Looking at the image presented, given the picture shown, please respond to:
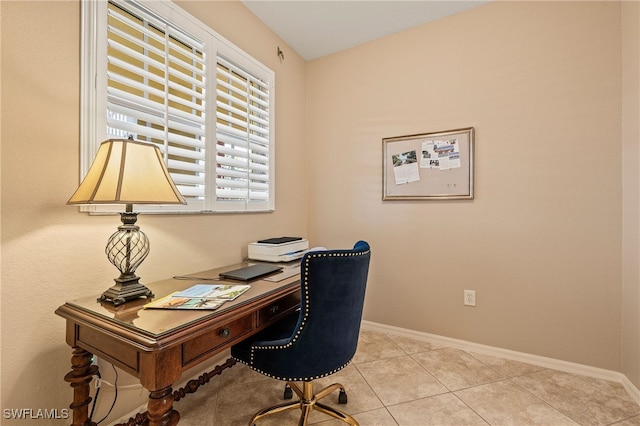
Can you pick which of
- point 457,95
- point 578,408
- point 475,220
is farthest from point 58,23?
point 578,408

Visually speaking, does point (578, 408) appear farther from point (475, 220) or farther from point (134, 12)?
point (134, 12)

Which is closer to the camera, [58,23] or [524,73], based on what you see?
[58,23]

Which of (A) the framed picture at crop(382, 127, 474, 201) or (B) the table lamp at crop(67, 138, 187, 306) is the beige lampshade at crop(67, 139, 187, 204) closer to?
(B) the table lamp at crop(67, 138, 187, 306)

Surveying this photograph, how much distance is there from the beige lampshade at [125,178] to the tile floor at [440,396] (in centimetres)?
121

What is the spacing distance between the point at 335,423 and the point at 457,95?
2.40 m

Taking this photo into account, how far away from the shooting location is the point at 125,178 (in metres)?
1.05

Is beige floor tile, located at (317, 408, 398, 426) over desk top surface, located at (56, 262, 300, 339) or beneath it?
beneath

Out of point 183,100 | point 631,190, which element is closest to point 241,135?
point 183,100

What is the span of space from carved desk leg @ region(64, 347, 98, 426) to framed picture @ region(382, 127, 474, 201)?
220 cm

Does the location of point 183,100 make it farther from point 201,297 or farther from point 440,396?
point 440,396

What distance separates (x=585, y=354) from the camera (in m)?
1.89

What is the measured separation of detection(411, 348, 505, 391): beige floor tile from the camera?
1811mm
